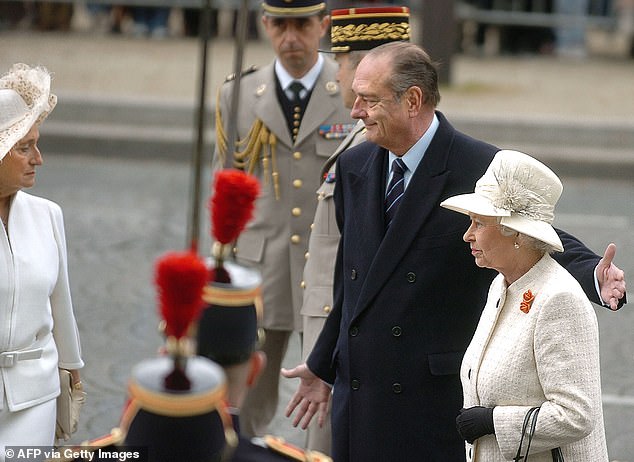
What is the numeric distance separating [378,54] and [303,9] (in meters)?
1.49

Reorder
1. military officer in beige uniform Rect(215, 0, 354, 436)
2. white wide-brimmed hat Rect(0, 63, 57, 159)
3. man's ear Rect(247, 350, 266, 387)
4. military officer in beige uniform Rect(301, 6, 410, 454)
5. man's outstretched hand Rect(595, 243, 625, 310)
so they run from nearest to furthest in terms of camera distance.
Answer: man's ear Rect(247, 350, 266, 387)
man's outstretched hand Rect(595, 243, 625, 310)
white wide-brimmed hat Rect(0, 63, 57, 159)
military officer in beige uniform Rect(301, 6, 410, 454)
military officer in beige uniform Rect(215, 0, 354, 436)

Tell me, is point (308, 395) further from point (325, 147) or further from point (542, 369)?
point (325, 147)

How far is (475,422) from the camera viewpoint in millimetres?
3410

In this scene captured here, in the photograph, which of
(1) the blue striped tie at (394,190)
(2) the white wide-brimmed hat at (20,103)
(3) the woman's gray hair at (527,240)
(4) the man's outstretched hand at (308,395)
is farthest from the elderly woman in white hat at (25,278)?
(3) the woman's gray hair at (527,240)

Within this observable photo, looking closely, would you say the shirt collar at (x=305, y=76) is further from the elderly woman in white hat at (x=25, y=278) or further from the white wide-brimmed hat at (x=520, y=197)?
the white wide-brimmed hat at (x=520, y=197)

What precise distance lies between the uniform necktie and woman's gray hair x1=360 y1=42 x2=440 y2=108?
1.49 m

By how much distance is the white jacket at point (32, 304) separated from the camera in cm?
385

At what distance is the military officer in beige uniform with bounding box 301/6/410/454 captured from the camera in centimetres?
463

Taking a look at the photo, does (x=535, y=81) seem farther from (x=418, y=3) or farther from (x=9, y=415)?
(x=9, y=415)

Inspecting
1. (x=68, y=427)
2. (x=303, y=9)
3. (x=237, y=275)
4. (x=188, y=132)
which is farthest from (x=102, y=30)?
(x=237, y=275)

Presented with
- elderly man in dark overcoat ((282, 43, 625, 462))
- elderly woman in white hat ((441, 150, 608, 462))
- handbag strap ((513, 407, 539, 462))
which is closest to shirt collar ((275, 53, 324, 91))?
elderly man in dark overcoat ((282, 43, 625, 462))

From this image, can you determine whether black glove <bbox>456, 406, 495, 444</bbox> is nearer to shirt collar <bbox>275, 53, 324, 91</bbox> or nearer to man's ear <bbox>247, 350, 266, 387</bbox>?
man's ear <bbox>247, 350, 266, 387</bbox>

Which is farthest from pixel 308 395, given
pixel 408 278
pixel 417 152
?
pixel 417 152

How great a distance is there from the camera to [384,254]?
12.6ft
